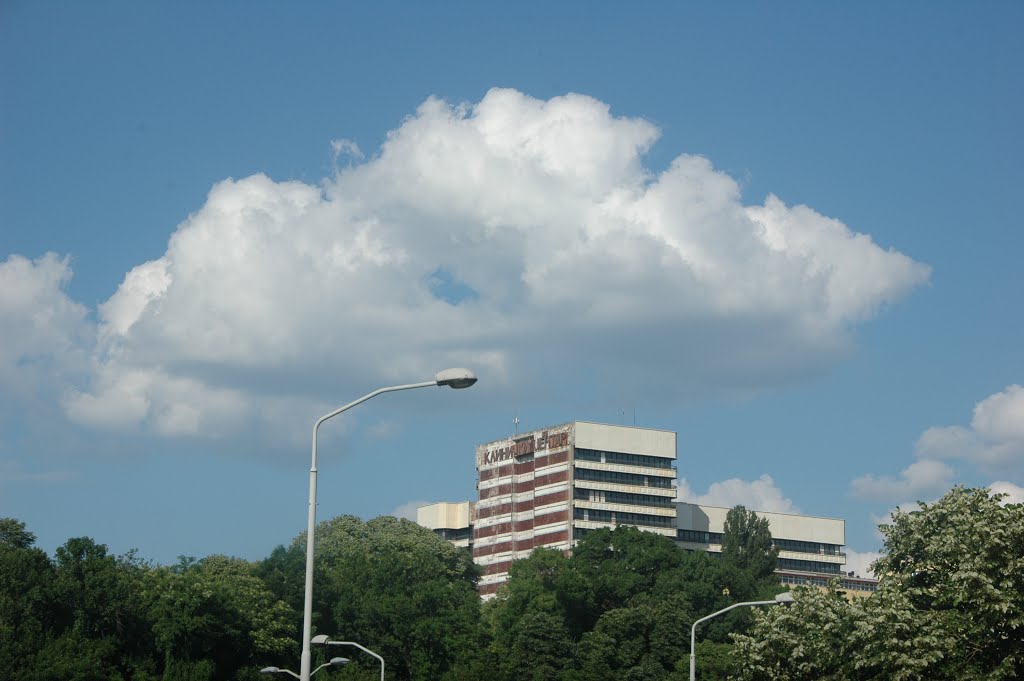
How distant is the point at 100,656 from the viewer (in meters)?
90.0

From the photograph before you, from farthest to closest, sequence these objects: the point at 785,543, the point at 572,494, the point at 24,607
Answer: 1. the point at 785,543
2. the point at 572,494
3. the point at 24,607

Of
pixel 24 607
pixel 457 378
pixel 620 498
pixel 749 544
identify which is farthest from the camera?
pixel 620 498

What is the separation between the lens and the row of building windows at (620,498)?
168750 mm

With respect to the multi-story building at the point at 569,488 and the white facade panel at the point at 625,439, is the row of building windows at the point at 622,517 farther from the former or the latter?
the white facade panel at the point at 625,439

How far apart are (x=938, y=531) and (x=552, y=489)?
103552 mm

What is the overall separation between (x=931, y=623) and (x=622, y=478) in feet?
396

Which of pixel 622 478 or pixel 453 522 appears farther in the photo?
pixel 453 522

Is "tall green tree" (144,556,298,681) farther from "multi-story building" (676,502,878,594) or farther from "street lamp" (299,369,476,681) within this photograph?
"multi-story building" (676,502,878,594)

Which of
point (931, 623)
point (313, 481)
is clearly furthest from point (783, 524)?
point (313, 481)

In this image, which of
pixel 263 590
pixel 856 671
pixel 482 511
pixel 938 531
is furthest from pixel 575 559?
pixel 856 671

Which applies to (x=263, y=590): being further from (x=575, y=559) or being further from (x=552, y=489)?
(x=552, y=489)

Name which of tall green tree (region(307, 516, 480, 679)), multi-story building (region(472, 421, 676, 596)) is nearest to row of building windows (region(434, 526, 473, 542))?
multi-story building (region(472, 421, 676, 596))

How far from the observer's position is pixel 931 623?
5138 cm

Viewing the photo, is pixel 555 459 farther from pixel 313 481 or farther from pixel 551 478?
pixel 313 481
